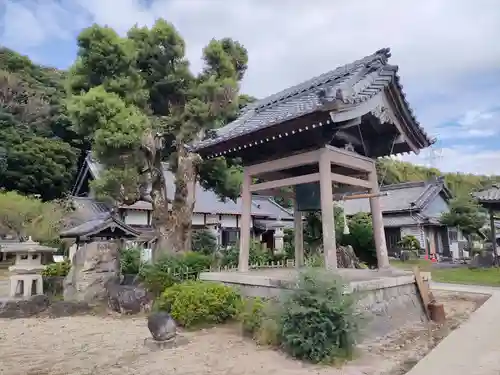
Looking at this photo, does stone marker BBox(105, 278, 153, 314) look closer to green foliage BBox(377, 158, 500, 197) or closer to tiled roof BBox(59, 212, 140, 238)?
tiled roof BBox(59, 212, 140, 238)

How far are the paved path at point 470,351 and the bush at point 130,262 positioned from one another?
858 centimetres

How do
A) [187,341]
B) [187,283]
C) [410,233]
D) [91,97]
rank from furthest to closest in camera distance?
1. [410,233]
2. [91,97]
3. [187,283]
4. [187,341]

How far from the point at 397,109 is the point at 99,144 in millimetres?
7750

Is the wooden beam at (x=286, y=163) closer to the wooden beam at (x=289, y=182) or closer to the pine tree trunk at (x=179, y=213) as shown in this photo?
the wooden beam at (x=289, y=182)

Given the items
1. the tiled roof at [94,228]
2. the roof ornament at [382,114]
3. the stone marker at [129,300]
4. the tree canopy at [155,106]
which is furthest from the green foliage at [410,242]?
the stone marker at [129,300]

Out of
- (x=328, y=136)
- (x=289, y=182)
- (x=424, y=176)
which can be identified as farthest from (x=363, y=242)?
(x=424, y=176)

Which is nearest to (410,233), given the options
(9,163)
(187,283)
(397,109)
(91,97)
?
(397,109)

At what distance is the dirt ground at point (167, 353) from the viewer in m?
5.16

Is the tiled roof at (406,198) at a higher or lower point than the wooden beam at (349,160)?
higher

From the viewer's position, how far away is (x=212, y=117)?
11680 millimetres

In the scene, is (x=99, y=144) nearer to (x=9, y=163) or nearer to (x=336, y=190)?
(x=336, y=190)

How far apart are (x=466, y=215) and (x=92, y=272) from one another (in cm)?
2158

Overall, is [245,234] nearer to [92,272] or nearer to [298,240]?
[298,240]

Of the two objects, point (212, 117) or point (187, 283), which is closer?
point (187, 283)
